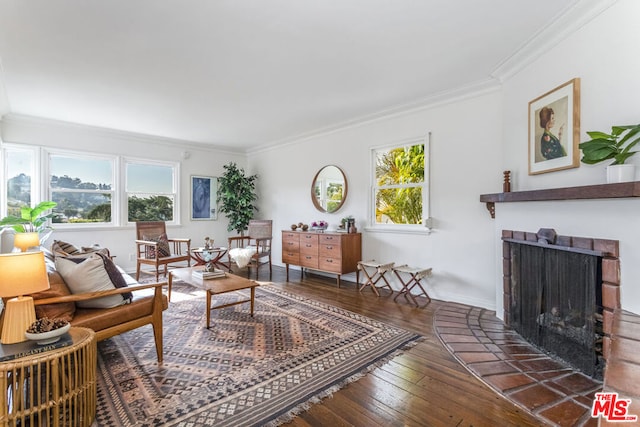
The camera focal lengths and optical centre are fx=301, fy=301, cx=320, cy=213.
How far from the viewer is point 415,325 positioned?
2998 millimetres

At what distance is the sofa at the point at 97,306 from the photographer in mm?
1897

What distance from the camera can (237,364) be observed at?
2230mm

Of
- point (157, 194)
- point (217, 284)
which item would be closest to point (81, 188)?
point (157, 194)

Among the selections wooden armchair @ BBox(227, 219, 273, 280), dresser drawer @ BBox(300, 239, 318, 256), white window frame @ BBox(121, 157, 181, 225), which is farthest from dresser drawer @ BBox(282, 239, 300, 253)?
white window frame @ BBox(121, 157, 181, 225)

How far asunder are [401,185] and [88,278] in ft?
12.1

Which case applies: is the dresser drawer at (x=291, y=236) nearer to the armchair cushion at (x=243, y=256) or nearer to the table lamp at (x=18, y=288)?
the armchair cushion at (x=243, y=256)

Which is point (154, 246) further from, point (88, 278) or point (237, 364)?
point (237, 364)

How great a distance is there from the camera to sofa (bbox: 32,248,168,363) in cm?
190

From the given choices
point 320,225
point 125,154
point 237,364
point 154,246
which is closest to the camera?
point 237,364

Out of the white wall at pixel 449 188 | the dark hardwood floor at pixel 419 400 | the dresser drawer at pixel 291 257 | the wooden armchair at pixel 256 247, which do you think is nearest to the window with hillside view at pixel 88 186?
the wooden armchair at pixel 256 247

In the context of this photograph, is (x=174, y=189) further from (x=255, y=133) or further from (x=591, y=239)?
(x=591, y=239)

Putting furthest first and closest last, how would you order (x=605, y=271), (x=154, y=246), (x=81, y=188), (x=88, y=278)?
(x=81, y=188) → (x=154, y=246) → (x=88, y=278) → (x=605, y=271)

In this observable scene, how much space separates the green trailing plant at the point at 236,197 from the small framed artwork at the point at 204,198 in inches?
9.7

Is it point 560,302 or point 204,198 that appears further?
point 204,198
